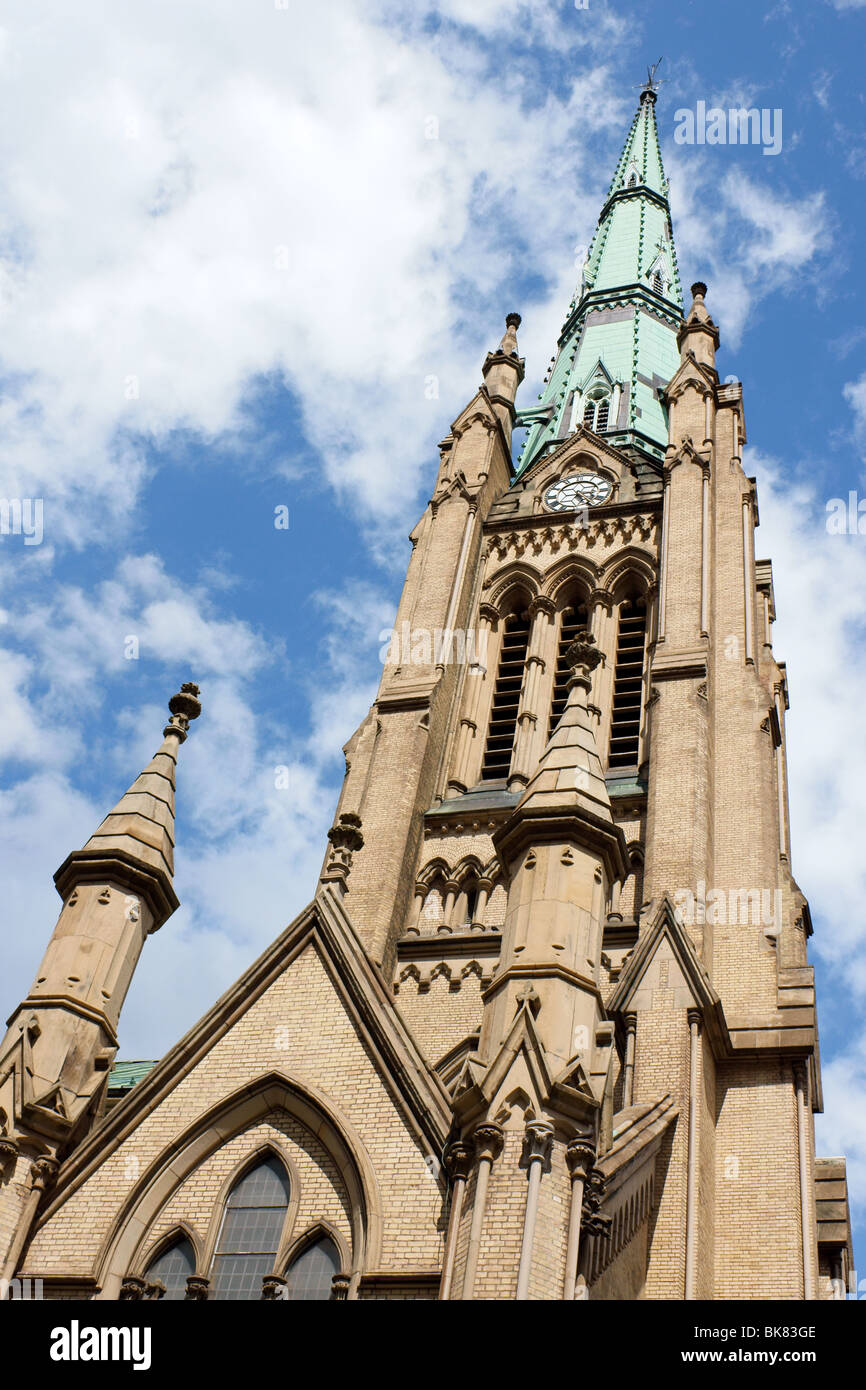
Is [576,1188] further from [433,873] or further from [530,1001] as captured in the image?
[433,873]

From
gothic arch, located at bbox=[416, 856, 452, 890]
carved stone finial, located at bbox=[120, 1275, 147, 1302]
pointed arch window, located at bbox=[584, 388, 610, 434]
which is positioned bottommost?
carved stone finial, located at bbox=[120, 1275, 147, 1302]

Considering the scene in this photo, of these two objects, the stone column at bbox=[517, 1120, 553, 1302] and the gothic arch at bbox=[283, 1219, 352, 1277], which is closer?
the stone column at bbox=[517, 1120, 553, 1302]

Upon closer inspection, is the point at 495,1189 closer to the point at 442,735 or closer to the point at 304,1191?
the point at 304,1191

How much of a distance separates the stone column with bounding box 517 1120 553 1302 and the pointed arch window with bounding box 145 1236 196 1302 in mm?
4234

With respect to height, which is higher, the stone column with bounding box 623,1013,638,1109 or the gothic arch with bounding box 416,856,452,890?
the gothic arch with bounding box 416,856,452,890

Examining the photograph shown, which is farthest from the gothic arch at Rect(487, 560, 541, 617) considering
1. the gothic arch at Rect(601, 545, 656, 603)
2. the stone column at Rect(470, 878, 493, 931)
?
the stone column at Rect(470, 878, 493, 931)

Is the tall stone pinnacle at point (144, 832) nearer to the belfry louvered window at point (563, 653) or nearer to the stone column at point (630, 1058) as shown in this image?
the stone column at point (630, 1058)

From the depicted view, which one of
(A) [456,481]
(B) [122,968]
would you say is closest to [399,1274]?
(B) [122,968]

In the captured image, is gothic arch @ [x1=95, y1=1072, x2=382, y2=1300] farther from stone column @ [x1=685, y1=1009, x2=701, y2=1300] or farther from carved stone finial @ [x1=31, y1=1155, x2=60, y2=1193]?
stone column @ [x1=685, y1=1009, x2=701, y2=1300]

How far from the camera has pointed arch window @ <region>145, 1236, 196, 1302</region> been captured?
1345cm

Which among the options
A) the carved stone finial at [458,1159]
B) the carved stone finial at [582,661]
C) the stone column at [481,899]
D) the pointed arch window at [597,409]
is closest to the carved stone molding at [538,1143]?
the carved stone finial at [458,1159]

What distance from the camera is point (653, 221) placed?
50906 millimetres

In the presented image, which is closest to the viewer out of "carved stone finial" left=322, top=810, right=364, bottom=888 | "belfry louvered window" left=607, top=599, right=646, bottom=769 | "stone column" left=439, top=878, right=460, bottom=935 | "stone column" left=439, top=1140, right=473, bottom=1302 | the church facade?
"stone column" left=439, top=1140, right=473, bottom=1302

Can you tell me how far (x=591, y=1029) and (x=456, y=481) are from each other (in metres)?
20.8
